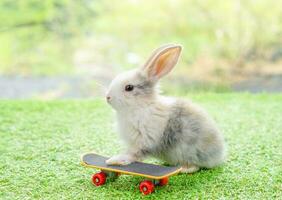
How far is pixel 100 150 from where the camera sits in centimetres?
200

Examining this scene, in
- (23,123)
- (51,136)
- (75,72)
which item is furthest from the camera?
(75,72)

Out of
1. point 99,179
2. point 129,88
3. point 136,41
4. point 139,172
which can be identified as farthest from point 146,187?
point 136,41

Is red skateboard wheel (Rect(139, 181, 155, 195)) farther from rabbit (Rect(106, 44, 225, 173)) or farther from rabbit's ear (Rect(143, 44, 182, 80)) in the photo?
rabbit's ear (Rect(143, 44, 182, 80))

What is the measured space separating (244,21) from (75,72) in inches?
58.7

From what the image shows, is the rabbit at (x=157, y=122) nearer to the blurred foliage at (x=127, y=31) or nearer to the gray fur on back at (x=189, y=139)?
the gray fur on back at (x=189, y=139)

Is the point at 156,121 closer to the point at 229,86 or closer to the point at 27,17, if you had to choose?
the point at 229,86

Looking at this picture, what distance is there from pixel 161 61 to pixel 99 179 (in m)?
0.43

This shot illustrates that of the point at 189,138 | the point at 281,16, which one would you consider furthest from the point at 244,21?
the point at 189,138

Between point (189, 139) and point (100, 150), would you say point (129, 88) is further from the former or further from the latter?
point (100, 150)

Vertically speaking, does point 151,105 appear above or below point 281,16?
below

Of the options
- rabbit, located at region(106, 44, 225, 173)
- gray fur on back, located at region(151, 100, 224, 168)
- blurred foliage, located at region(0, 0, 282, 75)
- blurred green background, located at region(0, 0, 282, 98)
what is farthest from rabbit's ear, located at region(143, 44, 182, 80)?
blurred foliage, located at region(0, 0, 282, 75)

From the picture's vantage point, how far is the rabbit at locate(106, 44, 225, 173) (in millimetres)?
1632

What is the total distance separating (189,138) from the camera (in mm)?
1653

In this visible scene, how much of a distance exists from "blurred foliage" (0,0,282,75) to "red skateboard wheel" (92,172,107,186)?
2.68 meters
